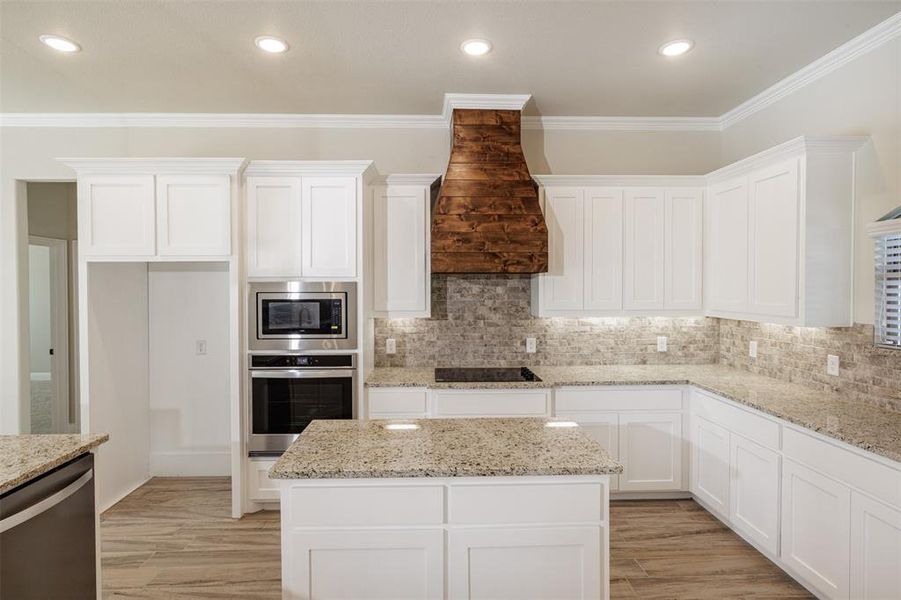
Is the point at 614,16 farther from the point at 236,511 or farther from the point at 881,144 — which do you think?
the point at 236,511

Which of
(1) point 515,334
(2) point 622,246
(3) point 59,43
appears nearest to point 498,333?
(1) point 515,334

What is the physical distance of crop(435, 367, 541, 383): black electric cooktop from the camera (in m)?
3.57

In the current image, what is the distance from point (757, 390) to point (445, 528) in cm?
228

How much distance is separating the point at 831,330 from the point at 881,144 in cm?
101

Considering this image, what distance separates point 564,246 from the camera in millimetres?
3785

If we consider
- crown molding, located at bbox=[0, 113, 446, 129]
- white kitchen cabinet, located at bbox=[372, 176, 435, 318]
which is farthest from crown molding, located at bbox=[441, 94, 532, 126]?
white kitchen cabinet, located at bbox=[372, 176, 435, 318]

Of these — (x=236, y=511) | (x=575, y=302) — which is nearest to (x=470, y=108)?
(x=575, y=302)

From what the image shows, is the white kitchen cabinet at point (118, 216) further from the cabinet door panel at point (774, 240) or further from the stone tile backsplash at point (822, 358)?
the stone tile backsplash at point (822, 358)

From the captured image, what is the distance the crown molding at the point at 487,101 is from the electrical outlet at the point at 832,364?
242 centimetres

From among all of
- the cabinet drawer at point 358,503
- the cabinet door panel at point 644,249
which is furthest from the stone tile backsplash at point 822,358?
the cabinet drawer at point 358,503

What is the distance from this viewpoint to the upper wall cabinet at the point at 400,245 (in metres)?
3.77

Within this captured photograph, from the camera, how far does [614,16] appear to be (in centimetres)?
251

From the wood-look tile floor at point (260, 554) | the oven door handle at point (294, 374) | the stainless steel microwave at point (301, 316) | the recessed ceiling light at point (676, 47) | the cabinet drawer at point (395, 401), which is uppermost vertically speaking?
the recessed ceiling light at point (676, 47)

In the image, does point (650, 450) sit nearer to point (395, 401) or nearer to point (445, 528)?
point (395, 401)
